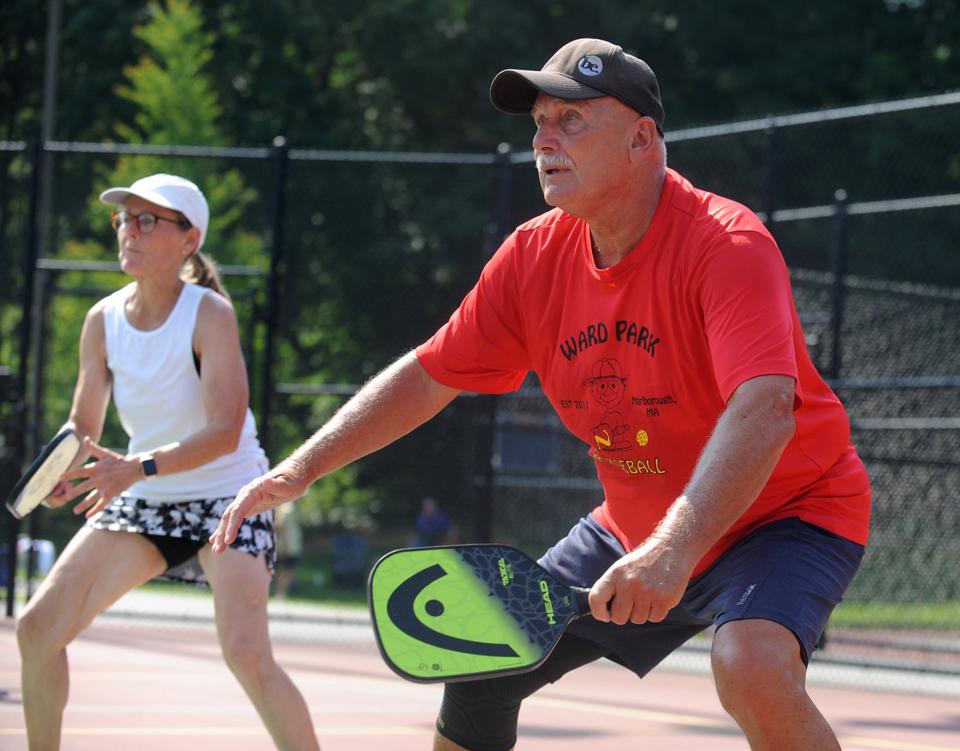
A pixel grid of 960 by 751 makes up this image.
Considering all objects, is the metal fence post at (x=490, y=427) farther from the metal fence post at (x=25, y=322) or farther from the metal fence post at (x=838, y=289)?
the metal fence post at (x=25, y=322)

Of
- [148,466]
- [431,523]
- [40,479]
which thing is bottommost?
[431,523]

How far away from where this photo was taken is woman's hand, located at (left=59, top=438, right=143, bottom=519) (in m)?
4.32

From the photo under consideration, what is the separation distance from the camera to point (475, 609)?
10.1ft

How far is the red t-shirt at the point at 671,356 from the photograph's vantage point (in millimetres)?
3242

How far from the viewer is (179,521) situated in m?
4.89

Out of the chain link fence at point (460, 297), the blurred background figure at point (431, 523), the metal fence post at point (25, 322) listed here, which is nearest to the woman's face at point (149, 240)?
the chain link fence at point (460, 297)

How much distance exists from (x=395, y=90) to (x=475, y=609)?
84.5 feet

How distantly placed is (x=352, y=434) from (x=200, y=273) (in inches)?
72.3

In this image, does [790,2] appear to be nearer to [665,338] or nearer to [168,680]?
[168,680]

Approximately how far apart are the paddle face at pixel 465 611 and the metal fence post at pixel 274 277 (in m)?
7.25

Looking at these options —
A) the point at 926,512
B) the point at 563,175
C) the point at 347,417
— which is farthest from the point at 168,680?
the point at 926,512

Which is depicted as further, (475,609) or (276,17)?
(276,17)

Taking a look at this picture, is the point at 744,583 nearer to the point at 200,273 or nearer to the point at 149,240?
the point at 149,240

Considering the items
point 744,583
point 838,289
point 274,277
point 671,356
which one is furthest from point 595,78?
point 274,277
